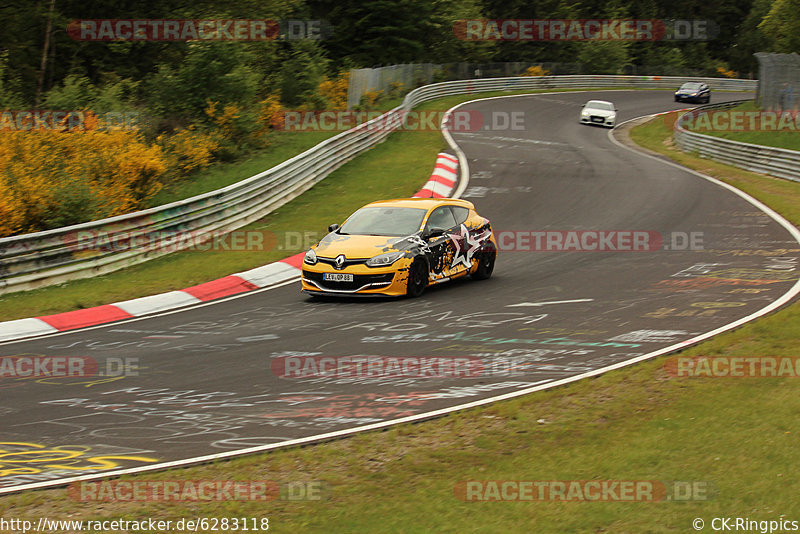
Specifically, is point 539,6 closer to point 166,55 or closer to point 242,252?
point 166,55

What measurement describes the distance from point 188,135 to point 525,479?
20747 mm

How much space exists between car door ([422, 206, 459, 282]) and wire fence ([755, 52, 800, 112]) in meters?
22.8

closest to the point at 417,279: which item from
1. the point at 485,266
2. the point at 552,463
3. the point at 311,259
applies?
the point at 311,259

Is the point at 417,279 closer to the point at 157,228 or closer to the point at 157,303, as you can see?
the point at 157,303

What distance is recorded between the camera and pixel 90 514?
19.5 feet

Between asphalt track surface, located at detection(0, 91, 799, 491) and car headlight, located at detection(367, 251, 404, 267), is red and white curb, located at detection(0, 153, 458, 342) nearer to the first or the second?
asphalt track surface, located at detection(0, 91, 799, 491)

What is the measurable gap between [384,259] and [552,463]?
23.7ft

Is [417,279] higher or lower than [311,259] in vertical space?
lower

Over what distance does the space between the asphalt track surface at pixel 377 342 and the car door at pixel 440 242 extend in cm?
45

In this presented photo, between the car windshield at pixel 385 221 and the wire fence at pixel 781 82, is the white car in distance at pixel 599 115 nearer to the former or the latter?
the wire fence at pixel 781 82

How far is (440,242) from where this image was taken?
579 inches

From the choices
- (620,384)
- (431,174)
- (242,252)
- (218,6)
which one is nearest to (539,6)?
(218,6)

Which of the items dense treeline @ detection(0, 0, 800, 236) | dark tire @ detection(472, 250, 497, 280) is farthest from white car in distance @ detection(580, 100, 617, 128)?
dark tire @ detection(472, 250, 497, 280)

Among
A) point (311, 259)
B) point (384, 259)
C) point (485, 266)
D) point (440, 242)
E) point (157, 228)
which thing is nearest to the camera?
point (384, 259)
